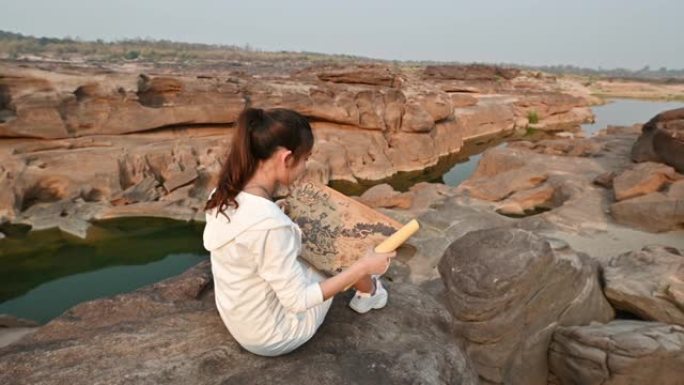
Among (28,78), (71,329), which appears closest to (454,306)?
(71,329)

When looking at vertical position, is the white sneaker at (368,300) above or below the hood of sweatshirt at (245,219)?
below

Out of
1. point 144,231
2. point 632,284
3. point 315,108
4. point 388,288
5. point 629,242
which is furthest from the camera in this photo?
point 315,108

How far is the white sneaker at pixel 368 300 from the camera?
273 cm

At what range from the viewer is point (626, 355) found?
4.33 metres

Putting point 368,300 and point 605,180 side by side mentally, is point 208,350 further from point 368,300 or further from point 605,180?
point 605,180

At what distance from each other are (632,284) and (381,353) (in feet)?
14.9

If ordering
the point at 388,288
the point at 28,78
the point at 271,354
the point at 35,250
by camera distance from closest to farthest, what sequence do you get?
the point at 271,354, the point at 388,288, the point at 35,250, the point at 28,78

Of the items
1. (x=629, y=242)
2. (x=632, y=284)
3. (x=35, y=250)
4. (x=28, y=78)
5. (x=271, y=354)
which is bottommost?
(x=35, y=250)

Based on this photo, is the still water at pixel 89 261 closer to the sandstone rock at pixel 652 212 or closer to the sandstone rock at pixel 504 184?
the sandstone rock at pixel 504 184

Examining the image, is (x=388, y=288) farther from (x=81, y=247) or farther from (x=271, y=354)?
(x=81, y=247)

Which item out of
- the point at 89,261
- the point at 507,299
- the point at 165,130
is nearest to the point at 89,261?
the point at 89,261

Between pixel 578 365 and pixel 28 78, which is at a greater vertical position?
pixel 28 78

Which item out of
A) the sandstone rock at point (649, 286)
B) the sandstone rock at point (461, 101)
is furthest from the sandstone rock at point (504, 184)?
the sandstone rock at point (461, 101)

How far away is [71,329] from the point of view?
2793 mm
